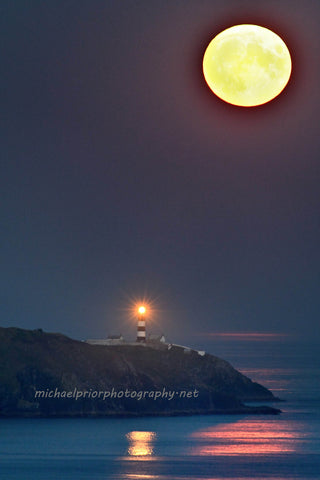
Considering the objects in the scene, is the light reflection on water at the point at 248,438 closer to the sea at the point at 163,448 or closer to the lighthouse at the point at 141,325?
the sea at the point at 163,448

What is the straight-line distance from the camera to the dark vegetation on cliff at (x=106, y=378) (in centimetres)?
11275

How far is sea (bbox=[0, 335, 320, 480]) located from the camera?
8662cm

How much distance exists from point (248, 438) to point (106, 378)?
21425 mm

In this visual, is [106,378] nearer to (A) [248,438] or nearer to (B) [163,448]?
(B) [163,448]

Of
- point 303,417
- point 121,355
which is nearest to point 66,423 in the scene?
point 121,355

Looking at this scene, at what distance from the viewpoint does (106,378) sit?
388 ft

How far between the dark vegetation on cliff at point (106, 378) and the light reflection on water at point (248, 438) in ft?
24.2

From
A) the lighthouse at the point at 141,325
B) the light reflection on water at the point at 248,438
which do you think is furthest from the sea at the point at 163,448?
the lighthouse at the point at 141,325

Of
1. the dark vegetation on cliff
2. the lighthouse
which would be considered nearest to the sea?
the dark vegetation on cliff

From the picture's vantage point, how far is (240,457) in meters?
94.8

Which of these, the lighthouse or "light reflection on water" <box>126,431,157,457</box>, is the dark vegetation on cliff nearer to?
the lighthouse

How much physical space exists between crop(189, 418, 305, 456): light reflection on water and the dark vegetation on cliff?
7.39m

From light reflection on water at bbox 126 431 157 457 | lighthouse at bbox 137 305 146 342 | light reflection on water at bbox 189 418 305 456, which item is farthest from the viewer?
lighthouse at bbox 137 305 146 342

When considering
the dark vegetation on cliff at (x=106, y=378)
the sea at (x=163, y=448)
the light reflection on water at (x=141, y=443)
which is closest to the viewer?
the sea at (x=163, y=448)
